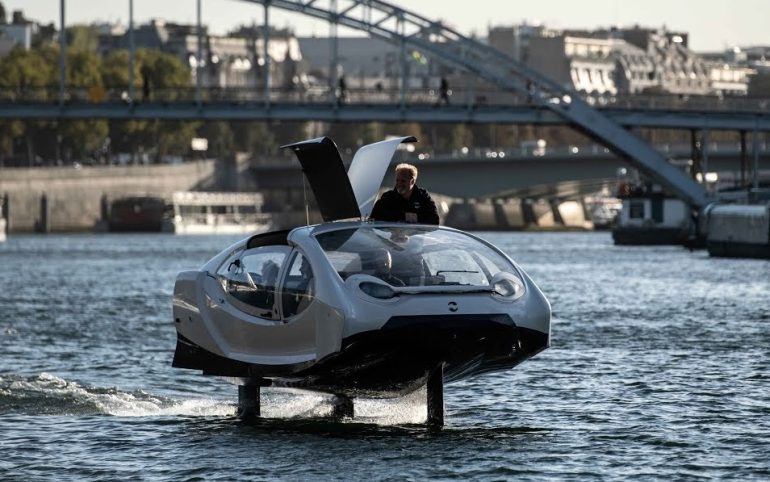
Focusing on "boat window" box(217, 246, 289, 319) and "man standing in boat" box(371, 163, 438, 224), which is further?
"man standing in boat" box(371, 163, 438, 224)

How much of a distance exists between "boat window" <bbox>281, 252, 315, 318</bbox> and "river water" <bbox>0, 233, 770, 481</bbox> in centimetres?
115

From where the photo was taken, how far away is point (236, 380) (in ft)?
68.7

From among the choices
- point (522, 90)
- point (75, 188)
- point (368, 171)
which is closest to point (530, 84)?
point (522, 90)

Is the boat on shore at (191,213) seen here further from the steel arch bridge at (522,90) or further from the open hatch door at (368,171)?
the open hatch door at (368,171)

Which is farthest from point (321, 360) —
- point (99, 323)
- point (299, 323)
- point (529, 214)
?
point (529, 214)

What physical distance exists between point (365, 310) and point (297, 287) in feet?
3.24

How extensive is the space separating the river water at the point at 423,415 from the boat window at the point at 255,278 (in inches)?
44.7

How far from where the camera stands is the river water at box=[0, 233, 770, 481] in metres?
18.0

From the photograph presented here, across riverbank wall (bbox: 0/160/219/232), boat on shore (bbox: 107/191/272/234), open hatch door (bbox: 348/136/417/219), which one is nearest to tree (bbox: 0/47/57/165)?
riverbank wall (bbox: 0/160/219/232)

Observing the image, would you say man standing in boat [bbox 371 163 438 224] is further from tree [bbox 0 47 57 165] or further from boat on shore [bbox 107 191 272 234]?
boat on shore [bbox 107 191 272 234]

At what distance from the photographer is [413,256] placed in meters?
19.4

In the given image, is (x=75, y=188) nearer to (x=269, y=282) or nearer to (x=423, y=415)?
(x=423, y=415)

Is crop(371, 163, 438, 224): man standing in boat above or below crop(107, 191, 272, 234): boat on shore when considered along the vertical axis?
above

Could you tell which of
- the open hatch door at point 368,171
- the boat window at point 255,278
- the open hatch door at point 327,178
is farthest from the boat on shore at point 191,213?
the boat window at point 255,278
